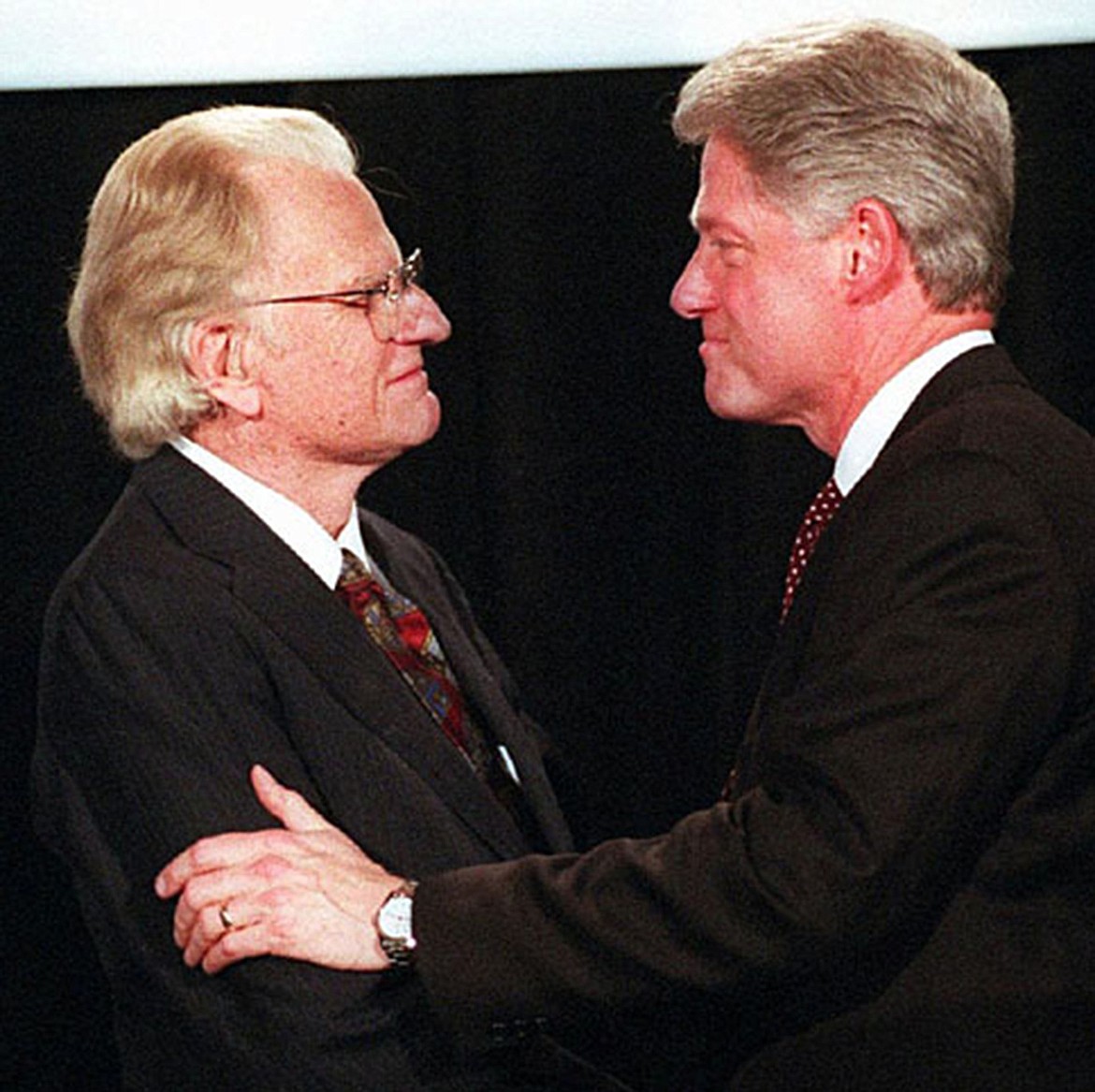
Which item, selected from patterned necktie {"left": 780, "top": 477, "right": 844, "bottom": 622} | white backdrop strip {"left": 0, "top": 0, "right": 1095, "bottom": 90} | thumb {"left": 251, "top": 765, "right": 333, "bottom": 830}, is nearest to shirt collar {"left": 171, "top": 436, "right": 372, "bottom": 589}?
thumb {"left": 251, "top": 765, "right": 333, "bottom": 830}

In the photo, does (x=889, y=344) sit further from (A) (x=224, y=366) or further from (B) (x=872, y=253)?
(A) (x=224, y=366)

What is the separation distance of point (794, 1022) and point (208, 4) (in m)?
1.90

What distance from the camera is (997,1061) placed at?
1782 millimetres

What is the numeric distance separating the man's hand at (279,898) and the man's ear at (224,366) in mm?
537

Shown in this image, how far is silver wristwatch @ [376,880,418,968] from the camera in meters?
1.87

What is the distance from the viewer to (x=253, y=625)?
2.06m

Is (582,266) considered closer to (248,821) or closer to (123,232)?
(123,232)

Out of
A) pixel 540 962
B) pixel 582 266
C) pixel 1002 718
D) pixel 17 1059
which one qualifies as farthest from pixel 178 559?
pixel 17 1059

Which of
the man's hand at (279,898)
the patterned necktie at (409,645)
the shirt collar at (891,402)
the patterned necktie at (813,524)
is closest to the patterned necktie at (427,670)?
the patterned necktie at (409,645)

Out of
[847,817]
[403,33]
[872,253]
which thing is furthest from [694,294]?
[403,33]

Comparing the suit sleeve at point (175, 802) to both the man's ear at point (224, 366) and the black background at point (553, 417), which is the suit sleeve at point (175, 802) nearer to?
the man's ear at point (224, 366)

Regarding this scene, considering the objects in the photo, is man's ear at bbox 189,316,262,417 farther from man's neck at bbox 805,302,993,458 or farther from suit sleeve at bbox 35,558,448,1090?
man's neck at bbox 805,302,993,458

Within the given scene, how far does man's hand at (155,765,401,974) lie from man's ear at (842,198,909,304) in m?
0.78

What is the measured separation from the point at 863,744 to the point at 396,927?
1.73 feet
